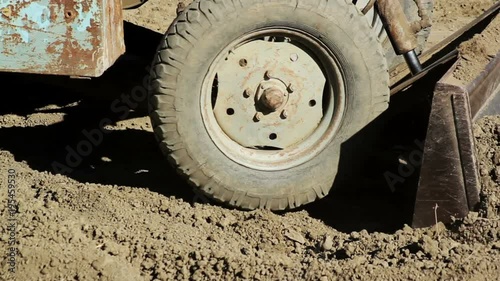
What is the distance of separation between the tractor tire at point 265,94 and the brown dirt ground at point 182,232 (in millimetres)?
219

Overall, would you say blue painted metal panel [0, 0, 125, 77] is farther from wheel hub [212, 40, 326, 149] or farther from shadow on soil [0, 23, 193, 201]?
shadow on soil [0, 23, 193, 201]

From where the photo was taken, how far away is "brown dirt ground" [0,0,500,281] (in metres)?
3.51

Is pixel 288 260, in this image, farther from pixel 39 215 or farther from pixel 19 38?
pixel 19 38

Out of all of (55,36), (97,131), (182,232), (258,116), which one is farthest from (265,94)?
(97,131)

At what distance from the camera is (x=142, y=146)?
17.5ft

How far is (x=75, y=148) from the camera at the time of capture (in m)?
5.24

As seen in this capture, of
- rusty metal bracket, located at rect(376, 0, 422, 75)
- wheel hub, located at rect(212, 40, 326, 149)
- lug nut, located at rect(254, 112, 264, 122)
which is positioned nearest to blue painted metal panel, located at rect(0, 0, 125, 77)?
wheel hub, located at rect(212, 40, 326, 149)

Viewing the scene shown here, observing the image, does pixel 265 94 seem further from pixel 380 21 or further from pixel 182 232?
pixel 380 21

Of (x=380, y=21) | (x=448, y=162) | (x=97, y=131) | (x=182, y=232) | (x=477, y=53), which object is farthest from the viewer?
(x=97, y=131)

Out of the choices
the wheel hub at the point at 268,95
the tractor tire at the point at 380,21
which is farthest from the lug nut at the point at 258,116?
the tractor tire at the point at 380,21

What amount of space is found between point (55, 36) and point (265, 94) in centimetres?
110

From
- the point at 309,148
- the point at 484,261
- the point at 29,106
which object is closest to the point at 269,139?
the point at 309,148

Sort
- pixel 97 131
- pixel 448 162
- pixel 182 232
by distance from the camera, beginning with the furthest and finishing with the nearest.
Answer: pixel 97 131 < pixel 182 232 < pixel 448 162

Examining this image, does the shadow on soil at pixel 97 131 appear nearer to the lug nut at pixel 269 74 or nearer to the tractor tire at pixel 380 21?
the lug nut at pixel 269 74
